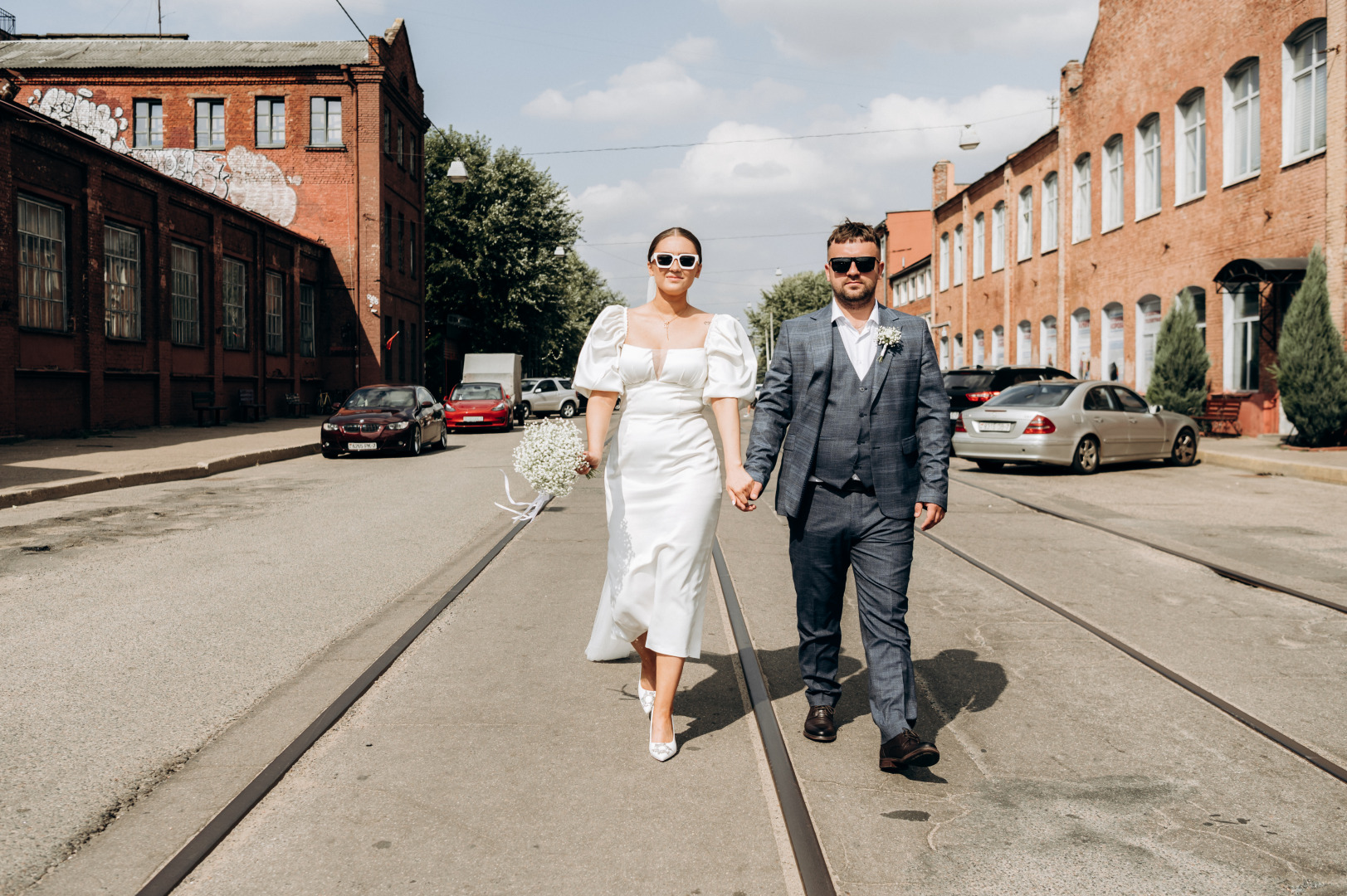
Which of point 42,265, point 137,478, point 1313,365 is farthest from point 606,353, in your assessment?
point 42,265

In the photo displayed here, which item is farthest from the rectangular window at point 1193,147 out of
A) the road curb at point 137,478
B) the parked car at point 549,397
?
the parked car at point 549,397

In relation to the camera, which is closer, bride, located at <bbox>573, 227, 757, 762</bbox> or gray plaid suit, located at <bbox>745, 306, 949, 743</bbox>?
gray plaid suit, located at <bbox>745, 306, 949, 743</bbox>

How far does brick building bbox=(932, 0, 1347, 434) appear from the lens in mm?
20000

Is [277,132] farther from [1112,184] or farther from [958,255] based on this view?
[1112,184]

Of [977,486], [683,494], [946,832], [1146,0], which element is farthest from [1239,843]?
[1146,0]

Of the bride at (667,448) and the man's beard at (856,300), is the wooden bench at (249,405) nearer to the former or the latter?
the bride at (667,448)

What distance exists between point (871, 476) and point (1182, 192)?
24.3 metres

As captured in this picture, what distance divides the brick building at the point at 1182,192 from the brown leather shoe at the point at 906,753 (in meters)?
→ 19.1

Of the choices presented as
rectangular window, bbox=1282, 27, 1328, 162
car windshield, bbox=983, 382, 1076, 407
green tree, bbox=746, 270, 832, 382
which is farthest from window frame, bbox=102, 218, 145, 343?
green tree, bbox=746, 270, 832, 382

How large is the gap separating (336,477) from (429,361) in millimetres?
34958

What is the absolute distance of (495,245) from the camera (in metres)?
47.4

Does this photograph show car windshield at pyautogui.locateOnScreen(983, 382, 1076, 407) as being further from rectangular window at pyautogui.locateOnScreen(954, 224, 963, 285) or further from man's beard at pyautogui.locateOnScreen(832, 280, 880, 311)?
rectangular window at pyautogui.locateOnScreen(954, 224, 963, 285)

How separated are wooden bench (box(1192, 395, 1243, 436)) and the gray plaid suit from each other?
2020cm

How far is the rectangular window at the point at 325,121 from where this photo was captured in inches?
1465
